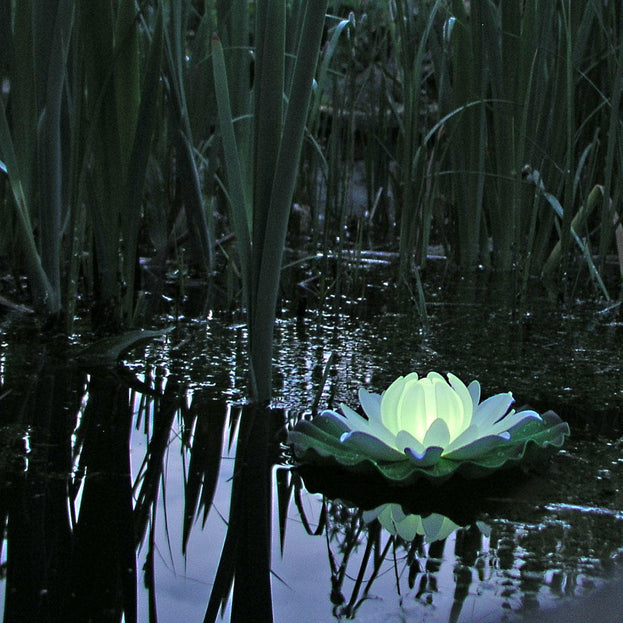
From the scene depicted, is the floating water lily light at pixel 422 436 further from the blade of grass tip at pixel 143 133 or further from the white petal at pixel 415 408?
the blade of grass tip at pixel 143 133

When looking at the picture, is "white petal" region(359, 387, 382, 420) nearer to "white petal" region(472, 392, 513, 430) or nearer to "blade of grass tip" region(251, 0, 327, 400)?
"white petal" region(472, 392, 513, 430)

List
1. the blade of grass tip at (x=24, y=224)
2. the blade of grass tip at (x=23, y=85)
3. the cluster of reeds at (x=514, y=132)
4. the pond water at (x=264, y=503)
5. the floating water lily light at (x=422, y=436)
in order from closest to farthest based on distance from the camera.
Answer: the pond water at (x=264, y=503) → the floating water lily light at (x=422, y=436) → the blade of grass tip at (x=24, y=224) → the blade of grass tip at (x=23, y=85) → the cluster of reeds at (x=514, y=132)

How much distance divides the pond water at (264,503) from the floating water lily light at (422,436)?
0.02m

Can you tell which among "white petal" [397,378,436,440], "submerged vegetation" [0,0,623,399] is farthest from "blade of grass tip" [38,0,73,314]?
"white petal" [397,378,436,440]

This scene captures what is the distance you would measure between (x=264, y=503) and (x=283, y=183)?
0.39m

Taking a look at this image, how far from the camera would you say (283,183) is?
107 centimetres

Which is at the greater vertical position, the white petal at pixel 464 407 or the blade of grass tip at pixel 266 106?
the blade of grass tip at pixel 266 106

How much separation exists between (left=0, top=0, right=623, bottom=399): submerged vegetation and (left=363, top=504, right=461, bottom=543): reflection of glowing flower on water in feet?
1.11

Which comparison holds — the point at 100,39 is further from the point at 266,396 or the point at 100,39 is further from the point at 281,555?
the point at 281,555

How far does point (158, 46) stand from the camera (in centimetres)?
141

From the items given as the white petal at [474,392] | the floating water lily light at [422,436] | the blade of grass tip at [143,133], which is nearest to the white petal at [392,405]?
the floating water lily light at [422,436]

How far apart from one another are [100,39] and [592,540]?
1.08 metres

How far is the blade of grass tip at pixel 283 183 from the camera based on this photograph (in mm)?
1030

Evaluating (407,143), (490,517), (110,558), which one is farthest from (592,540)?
(407,143)
